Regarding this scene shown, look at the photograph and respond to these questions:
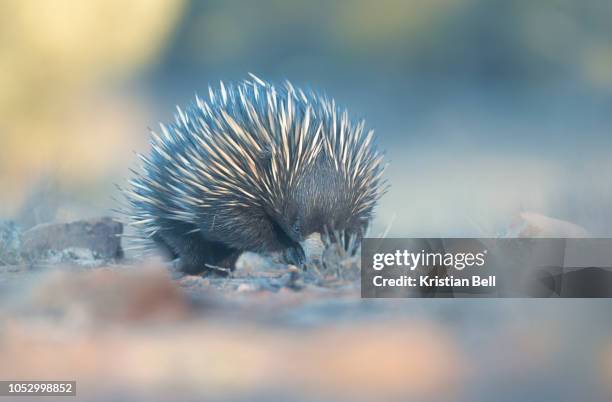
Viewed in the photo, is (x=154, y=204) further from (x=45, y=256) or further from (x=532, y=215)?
(x=532, y=215)

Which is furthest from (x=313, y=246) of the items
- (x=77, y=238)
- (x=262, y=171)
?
→ (x=77, y=238)

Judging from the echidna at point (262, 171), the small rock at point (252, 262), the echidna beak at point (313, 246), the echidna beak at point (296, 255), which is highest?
the echidna at point (262, 171)

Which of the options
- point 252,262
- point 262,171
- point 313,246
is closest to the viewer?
point 313,246

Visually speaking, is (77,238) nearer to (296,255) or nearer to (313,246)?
(296,255)

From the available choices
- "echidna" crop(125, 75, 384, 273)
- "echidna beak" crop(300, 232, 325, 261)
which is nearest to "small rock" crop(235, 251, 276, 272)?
"echidna" crop(125, 75, 384, 273)

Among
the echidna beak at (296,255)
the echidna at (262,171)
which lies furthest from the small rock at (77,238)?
the echidna beak at (296,255)

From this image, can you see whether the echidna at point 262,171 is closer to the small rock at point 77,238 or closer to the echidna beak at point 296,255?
the echidna beak at point 296,255
